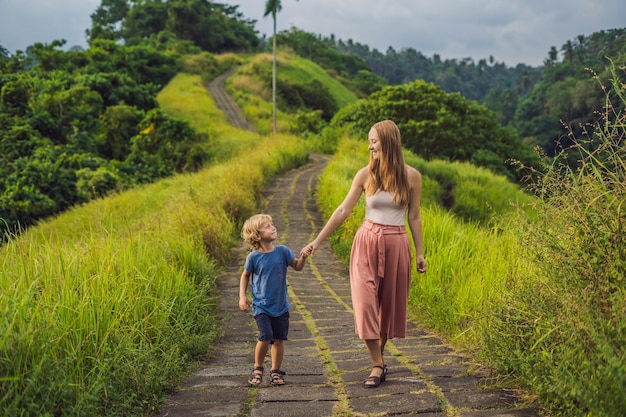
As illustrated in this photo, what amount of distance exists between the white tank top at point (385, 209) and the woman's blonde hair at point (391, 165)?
0.11 feet

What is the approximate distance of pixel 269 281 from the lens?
4.18 meters

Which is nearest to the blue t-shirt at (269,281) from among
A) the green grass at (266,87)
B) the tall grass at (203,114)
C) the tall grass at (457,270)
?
the tall grass at (457,270)

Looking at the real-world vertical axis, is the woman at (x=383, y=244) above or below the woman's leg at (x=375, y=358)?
above

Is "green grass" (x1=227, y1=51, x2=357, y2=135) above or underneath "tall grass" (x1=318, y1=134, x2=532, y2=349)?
above

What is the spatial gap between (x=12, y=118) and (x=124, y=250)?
23315 millimetres

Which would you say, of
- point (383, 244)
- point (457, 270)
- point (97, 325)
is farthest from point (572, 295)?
point (457, 270)

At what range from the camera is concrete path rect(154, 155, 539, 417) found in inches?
137

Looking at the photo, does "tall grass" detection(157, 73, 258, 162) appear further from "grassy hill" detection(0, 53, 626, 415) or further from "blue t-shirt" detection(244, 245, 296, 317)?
"blue t-shirt" detection(244, 245, 296, 317)

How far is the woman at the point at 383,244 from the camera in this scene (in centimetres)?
406

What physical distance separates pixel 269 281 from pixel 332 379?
2.57 ft

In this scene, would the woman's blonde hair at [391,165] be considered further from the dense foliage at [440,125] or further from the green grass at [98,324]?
the dense foliage at [440,125]

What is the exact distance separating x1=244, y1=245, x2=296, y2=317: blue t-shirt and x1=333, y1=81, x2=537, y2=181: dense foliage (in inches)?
950

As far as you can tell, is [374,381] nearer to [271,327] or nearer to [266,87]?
[271,327]

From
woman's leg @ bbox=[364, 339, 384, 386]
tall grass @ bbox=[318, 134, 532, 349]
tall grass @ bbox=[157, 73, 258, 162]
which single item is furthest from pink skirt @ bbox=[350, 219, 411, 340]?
tall grass @ bbox=[157, 73, 258, 162]
